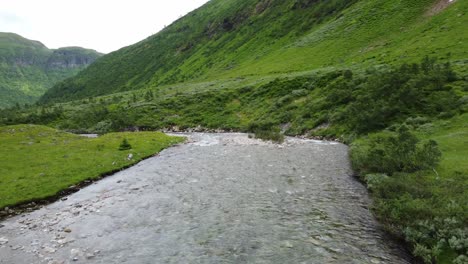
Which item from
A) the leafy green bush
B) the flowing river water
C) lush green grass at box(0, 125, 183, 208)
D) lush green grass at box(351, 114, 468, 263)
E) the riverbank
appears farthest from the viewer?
lush green grass at box(0, 125, 183, 208)

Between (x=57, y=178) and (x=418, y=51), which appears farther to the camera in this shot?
(x=418, y=51)

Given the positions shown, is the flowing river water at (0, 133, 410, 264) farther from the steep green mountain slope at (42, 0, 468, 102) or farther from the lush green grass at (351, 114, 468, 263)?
the steep green mountain slope at (42, 0, 468, 102)

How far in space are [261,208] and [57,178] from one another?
20.0 metres

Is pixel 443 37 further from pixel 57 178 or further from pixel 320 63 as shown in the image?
pixel 57 178

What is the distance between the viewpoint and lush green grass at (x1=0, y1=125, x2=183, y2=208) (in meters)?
26.3

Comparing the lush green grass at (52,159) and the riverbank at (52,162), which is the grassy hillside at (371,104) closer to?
the lush green grass at (52,159)

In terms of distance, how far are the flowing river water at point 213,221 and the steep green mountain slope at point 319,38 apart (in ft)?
169

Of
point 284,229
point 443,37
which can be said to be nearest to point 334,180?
point 284,229

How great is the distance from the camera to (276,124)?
2329 inches

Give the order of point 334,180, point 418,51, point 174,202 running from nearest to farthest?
1. point 174,202
2. point 334,180
3. point 418,51

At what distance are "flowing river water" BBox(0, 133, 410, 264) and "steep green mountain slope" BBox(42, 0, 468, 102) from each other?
51.6 meters

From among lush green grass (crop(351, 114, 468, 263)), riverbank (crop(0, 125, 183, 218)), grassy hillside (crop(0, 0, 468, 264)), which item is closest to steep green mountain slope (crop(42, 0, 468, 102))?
grassy hillside (crop(0, 0, 468, 264))

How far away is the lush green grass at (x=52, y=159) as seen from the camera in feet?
86.4

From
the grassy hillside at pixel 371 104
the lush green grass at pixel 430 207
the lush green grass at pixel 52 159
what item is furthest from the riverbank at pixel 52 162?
the lush green grass at pixel 430 207
